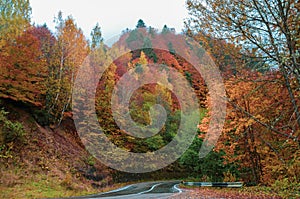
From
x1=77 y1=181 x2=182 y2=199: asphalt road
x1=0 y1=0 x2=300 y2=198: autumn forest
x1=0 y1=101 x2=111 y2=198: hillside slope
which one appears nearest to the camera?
x1=0 y1=0 x2=300 y2=198: autumn forest

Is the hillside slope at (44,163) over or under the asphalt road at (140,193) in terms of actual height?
over

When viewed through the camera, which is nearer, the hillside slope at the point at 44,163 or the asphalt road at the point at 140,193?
the asphalt road at the point at 140,193

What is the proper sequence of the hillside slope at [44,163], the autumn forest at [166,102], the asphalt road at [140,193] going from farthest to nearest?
the hillside slope at [44,163], the asphalt road at [140,193], the autumn forest at [166,102]

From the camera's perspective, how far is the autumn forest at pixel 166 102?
5.77 m

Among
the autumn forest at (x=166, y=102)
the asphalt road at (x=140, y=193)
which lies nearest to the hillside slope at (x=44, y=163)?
the autumn forest at (x=166, y=102)

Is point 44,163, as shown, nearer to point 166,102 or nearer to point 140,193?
A: point 140,193

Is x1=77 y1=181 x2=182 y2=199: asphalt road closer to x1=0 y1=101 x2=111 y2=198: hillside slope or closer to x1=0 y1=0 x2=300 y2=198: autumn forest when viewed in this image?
x1=0 y1=101 x2=111 y2=198: hillside slope

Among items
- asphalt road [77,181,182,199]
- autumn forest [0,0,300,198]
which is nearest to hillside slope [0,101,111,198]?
autumn forest [0,0,300,198]

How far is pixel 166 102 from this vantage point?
35281 millimetres

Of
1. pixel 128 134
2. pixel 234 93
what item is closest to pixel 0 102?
pixel 128 134

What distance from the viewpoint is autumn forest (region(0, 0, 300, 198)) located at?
577 centimetres

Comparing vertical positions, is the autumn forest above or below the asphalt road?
above

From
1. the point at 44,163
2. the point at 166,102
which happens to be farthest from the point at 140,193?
the point at 166,102

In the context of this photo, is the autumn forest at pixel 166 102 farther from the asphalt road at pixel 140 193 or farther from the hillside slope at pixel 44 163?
the asphalt road at pixel 140 193
